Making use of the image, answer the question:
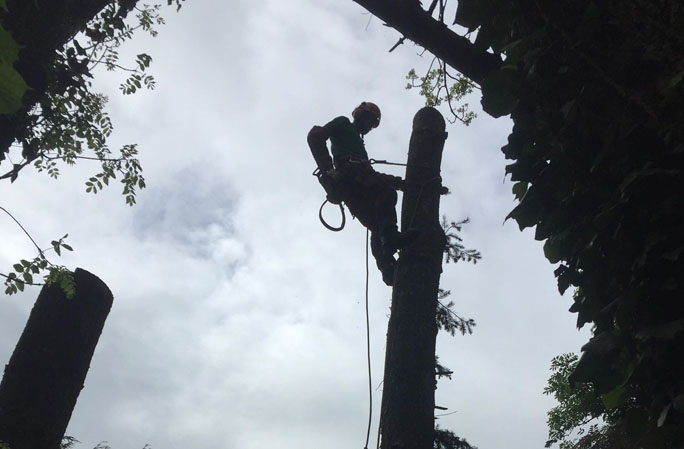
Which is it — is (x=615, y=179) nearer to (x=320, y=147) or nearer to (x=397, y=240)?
(x=397, y=240)

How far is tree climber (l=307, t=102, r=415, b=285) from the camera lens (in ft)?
18.0

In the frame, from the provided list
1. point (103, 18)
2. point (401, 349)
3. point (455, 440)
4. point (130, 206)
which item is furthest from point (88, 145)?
point (455, 440)

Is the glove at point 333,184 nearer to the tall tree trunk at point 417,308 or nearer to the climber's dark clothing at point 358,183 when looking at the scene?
the climber's dark clothing at point 358,183

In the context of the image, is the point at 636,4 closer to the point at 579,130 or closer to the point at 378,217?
the point at 579,130

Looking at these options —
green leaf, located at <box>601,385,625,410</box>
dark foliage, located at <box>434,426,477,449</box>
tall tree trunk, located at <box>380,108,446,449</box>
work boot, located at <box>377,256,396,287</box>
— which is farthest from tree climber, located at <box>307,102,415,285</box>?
green leaf, located at <box>601,385,625,410</box>

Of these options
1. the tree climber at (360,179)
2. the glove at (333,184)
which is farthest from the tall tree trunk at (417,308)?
the glove at (333,184)

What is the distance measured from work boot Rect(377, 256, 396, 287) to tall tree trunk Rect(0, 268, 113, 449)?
2.31m

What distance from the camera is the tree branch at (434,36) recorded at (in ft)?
10.3

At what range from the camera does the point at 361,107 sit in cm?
663

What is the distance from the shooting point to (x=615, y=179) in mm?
1793

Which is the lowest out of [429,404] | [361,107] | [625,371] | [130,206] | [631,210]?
[625,371]

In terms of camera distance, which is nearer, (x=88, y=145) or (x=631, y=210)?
(x=631, y=210)

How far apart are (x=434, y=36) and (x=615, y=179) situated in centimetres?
188

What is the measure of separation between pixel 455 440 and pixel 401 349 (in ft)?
7.12
